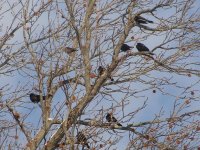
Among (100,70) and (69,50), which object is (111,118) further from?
(69,50)

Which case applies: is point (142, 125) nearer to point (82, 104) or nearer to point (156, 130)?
point (156, 130)

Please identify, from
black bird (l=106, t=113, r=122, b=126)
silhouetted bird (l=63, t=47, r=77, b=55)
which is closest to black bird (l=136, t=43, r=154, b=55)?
silhouetted bird (l=63, t=47, r=77, b=55)

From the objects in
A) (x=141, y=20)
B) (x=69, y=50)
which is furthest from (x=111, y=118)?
(x=141, y=20)

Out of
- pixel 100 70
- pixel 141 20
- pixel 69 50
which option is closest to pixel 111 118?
pixel 100 70

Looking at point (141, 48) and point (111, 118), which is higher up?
point (141, 48)

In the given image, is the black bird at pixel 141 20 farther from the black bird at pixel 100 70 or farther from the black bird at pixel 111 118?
the black bird at pixel 111 118

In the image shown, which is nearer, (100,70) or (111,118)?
(111,118)

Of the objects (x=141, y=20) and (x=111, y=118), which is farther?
(x=141, y=20)

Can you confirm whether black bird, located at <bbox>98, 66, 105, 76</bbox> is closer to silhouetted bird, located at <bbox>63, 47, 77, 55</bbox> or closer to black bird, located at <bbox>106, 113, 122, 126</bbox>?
silhouetted bird, located at <bbox>63, 47, 77, 55</bbox>

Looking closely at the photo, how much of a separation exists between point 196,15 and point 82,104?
3.74 metres

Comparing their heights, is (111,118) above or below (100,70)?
below

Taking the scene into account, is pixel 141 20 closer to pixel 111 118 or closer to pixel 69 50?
pixel 69 50

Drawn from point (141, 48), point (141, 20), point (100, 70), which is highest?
point (141, 20)

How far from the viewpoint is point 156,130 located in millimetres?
8766
